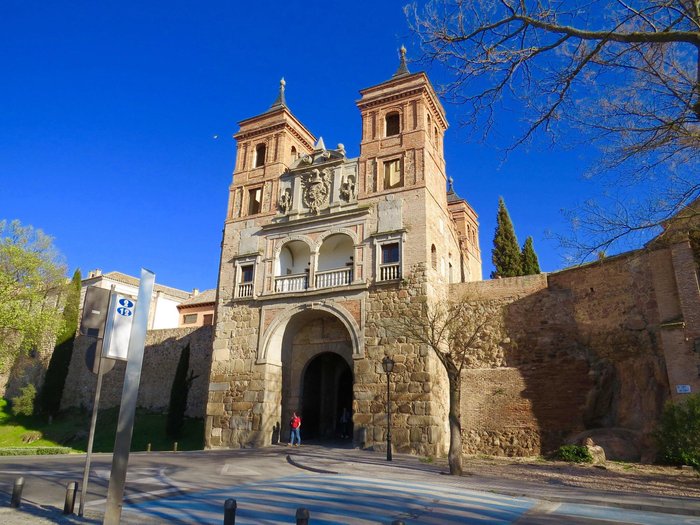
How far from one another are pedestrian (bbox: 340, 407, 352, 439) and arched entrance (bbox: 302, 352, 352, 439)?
0.27m

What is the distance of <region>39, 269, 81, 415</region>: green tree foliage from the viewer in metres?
32.4

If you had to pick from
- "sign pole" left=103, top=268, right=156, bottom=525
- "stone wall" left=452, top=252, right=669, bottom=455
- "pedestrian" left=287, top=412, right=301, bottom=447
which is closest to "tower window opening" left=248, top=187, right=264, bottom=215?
"pedestrian" left=287, top=412, right=301, bottom=447

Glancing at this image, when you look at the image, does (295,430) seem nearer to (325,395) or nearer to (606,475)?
(325,395)

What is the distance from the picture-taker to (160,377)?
3039 centimetres

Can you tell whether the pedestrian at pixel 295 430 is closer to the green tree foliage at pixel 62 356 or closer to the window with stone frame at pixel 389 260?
the window with stone frame at pixel 389 260

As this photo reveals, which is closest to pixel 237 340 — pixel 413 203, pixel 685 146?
pixel 413 203

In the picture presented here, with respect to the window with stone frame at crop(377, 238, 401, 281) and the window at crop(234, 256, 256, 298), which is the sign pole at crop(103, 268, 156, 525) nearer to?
the window with stone frame at crop(377, 238, 401, 281)

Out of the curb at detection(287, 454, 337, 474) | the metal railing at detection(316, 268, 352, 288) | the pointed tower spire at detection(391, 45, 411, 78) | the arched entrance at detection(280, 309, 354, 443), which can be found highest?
the pointed tower spire at detection(391, 45, 411, 78)

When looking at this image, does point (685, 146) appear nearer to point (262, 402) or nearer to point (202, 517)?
point (202, 517)

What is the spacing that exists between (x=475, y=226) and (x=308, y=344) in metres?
18.7

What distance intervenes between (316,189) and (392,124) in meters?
4.29

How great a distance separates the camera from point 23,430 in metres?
30.0

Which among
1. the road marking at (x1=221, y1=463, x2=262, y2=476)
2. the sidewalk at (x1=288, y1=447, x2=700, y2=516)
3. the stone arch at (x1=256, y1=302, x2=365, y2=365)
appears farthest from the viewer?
the stone arch at (x1=256, y1=302, x2=365, y2=365)

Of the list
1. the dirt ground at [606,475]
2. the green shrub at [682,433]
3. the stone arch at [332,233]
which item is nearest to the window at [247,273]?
the stone arch at [332,233]
